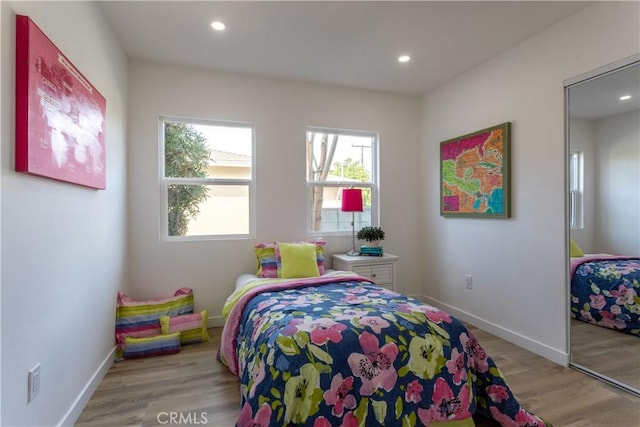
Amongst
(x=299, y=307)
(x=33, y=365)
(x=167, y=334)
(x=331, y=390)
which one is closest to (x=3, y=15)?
(x=33, y=365)

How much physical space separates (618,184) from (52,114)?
336 cm

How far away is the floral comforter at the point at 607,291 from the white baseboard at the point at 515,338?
1.09ft

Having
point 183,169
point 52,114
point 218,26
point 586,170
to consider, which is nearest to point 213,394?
point 52,114

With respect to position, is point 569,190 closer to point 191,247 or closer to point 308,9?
point 308,9

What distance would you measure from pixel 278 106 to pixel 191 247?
5.65 ft

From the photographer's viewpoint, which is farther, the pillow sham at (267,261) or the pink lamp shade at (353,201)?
the pink lamp shade at (353,201)

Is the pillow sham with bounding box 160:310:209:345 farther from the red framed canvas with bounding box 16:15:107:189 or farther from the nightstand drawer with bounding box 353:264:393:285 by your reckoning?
the nightstand drawer with bounding box 353:264:393:285

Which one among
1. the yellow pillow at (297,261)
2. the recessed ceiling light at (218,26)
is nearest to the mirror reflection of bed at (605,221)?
the yellow pillow at (297,261)

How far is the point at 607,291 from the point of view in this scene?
2258 millimetres

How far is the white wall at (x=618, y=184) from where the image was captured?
2.03m

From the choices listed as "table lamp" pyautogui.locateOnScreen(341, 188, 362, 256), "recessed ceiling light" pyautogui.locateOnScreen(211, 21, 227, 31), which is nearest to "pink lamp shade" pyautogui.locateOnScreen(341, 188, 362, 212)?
"table lamp" pyautogui.locateOnScreen(341, 188, 362, 256)

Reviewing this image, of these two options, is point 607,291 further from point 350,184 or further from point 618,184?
point 350,184

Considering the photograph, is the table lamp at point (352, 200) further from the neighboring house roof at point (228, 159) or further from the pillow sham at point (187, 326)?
the pillow sham at point (187, 326)

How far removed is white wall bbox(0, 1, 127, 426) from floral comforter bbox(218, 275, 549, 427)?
2.97ft
